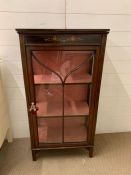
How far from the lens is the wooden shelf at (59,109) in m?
1.51

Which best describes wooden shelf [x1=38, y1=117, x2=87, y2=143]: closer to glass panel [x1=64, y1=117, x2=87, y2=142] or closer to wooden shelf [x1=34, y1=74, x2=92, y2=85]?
glass panel [x1=64, y1=117, x2=87, y2=142]

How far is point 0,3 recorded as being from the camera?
1.42 m

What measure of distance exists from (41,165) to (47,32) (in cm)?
119

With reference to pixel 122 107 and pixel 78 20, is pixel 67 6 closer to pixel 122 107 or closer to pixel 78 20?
pixel 78 20

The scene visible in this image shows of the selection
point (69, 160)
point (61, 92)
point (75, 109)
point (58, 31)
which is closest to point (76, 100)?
point (75, 109)

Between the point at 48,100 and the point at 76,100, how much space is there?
0.87 feet

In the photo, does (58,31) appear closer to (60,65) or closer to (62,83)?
(60,65)

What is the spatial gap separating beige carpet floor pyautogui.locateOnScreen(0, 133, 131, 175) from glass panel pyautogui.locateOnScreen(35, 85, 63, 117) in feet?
1.64

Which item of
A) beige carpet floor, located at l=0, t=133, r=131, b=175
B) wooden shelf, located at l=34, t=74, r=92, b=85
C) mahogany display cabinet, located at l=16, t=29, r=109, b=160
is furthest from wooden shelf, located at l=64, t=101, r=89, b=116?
beige carpet floor, located at l=0, t=133, r=131, b=175

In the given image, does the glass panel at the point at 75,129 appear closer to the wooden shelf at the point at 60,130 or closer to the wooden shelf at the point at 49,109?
the wooden shelf at the point at 60,130

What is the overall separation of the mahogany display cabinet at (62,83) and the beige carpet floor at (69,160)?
0.37 feet

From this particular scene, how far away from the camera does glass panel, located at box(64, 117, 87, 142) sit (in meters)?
1.64

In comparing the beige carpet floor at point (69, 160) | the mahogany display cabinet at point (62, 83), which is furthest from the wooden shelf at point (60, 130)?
the beige carpet floor at point (69, 160)

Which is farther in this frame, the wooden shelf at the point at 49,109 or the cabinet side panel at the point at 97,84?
the wooden shelf at the point at 49,109
